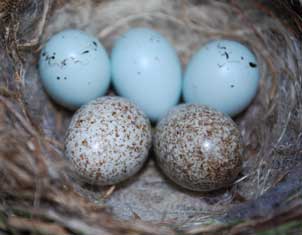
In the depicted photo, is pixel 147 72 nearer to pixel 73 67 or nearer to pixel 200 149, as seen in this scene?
pixel 73 67

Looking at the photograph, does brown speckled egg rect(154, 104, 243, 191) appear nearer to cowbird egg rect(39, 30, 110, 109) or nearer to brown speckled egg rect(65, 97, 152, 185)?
brown speckled egg rect(65, 97, 152, 185)

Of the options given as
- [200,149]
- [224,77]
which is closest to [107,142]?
[200,149]

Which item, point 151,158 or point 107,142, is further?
point 151,158

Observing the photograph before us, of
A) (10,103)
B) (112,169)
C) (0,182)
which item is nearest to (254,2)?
(112,169)

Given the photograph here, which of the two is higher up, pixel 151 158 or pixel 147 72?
pixel 147 72

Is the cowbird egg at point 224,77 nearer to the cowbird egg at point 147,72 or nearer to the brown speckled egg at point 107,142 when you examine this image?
the cowbird egg at point 147,72

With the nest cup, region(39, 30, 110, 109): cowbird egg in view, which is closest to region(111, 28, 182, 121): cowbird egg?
region(39, 30, 110, 109): cowbird egg

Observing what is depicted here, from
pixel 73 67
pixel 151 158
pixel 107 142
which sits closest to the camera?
pixel 107 142
